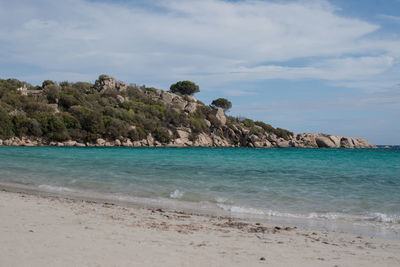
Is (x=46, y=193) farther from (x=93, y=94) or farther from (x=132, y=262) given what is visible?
(x=93, y=94)

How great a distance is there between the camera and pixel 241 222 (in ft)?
27.1

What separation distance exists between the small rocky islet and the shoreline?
46877 mm

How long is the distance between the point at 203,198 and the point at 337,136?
320 ft

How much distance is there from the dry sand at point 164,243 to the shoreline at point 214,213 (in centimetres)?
75

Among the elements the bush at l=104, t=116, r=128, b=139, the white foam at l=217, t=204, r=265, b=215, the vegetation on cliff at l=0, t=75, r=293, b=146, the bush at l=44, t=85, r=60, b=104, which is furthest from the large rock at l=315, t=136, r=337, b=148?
the white foam at l=217, t=204, r=265, b=215

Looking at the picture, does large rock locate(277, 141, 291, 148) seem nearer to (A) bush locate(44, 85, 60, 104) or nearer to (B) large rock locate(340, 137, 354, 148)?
(B) large rock locate(340, 137, 354, 148)

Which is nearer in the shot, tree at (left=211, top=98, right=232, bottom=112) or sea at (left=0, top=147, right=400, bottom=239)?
sea at (left=0, top=147, right=400, bottom=239)

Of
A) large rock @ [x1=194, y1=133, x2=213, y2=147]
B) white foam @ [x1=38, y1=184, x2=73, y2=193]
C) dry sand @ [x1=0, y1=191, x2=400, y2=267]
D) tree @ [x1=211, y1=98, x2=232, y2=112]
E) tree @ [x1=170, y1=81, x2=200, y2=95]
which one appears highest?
tree @ [x1=170, y1=81, x2=200, y2=95]

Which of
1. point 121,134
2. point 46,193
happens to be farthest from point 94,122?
point 46,193

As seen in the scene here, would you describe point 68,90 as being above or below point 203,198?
above

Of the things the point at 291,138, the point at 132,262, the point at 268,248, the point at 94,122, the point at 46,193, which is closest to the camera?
the point at 132,262

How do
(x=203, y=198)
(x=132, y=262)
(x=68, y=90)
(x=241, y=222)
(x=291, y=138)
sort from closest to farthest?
(x=132, y=262), (x=241, y=222), (x=203, y=198), (x=68, y=90), (x=291, y=138)

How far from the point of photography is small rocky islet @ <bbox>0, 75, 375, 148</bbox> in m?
58.1

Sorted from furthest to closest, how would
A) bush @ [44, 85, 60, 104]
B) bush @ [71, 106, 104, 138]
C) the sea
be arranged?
1. bush @ [44, 85, 60, 104]
2. bush @ [71, 106, 104, 138]
3. the sea
